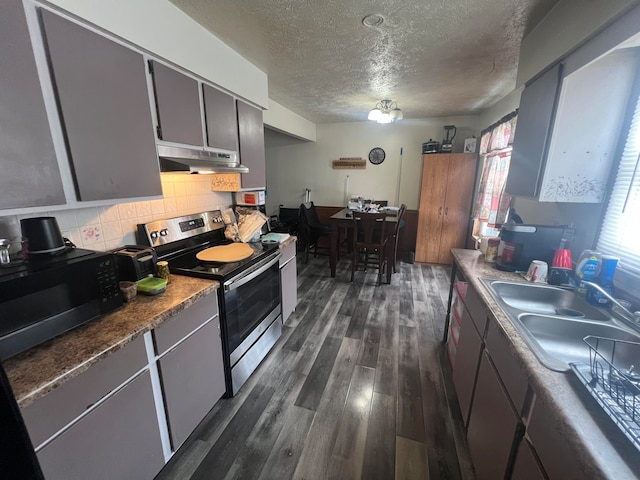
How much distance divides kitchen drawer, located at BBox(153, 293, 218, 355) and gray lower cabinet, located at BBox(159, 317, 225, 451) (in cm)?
4

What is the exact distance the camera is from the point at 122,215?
1565 mm

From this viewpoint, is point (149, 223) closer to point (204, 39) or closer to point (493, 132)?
point (204, 39)

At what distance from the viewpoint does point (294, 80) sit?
2.59m

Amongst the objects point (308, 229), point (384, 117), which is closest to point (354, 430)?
point (384, 117)

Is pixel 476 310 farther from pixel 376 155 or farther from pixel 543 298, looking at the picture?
pixel 376 155

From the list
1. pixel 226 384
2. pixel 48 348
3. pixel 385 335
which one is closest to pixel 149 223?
pixel 48 348

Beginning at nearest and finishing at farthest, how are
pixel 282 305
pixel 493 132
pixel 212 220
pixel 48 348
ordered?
pixel 48 348
pixel 212 220
pixel 282 305
pixel 493 132

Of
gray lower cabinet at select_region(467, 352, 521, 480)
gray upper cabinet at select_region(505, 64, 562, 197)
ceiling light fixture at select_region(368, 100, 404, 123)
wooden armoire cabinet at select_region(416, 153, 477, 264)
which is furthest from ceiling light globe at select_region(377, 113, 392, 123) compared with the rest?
gray lower cabinet at select_region(467, 352, 521, 480)

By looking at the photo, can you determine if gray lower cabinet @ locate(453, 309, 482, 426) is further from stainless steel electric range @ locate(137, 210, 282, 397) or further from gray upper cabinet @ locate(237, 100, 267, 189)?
gray upper cabinet @ locate(237, 100, 267, 189)

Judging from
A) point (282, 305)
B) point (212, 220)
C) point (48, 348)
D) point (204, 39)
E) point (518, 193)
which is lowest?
point (282, 305)

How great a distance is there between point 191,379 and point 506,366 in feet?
4.86

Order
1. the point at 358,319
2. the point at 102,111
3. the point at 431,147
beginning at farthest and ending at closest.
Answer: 1. the point at 431,147
2. the point at 358,319
3. the point at 102,111

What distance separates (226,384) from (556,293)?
204 centimetres

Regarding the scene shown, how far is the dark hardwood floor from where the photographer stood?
1334mm
